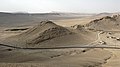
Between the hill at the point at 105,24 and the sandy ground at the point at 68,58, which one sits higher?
the sandy ground at the point at 68,58

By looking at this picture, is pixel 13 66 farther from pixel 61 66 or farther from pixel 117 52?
pixel 117 52

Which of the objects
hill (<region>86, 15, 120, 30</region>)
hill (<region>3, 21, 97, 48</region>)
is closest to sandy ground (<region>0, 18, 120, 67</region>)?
hill (<region>3, 21, 97, 48</region>)

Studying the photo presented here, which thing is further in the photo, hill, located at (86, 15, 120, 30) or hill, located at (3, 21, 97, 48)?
hill, located at (86, 15, 120, 30)

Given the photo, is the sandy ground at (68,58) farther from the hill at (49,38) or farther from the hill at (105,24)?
the hill at (105,24)

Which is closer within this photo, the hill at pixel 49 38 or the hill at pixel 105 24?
the hill at pixel 49 38

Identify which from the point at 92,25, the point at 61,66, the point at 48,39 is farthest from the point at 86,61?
the point at 92,25

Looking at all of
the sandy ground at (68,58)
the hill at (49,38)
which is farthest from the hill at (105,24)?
the sandy ground at (68,58)

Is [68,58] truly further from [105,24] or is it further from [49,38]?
[105,24]

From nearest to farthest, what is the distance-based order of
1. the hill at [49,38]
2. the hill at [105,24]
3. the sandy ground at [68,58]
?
1. the sandy ground at [68,58]
2. the hill at [49,38]
3. the hill at [105,24]

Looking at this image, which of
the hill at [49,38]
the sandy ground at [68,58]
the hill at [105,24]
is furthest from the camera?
the hill at [105,24]

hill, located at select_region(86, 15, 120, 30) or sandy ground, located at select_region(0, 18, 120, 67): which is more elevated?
sandy ground, located at select_region(0, 18, 120, 67)

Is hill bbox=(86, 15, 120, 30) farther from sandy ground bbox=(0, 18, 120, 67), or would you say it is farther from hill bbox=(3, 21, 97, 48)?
sandy ground bbox=(0, 18, 120, 67)
